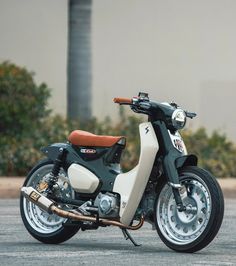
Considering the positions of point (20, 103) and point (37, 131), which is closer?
point (37, 131)

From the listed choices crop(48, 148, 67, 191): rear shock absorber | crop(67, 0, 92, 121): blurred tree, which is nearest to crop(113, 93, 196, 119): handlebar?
crop(48, 148, 67, 191): rear shock absorber

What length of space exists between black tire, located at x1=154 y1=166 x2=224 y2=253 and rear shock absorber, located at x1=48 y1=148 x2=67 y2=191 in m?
1.08

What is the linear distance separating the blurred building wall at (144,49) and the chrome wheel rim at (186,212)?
1155 cm

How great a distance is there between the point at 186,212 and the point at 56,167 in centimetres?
145

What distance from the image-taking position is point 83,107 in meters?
22.8

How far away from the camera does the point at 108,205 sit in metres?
12.5

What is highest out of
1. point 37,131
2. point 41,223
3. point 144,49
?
point 144,49

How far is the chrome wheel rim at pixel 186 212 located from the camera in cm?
1199

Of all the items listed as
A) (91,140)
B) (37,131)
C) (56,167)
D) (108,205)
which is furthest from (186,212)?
(37,131)

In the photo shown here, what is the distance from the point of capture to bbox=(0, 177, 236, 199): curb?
19172 mm

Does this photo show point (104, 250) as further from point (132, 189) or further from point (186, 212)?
point (186, 212)

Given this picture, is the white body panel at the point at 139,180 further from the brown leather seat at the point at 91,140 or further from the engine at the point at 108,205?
the brown leather seat at the point at 91,140

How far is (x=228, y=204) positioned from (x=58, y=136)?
3.63m

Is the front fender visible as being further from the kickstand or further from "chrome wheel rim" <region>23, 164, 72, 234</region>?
"chrome wheel rim" <region>23, 164, 72, 234</region>
